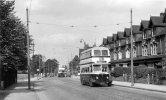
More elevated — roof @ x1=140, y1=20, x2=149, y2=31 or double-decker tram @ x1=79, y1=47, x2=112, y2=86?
roof @ x1=140, y1=20, x2=149, y2=31

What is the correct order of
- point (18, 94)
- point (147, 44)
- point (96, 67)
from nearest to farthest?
point (18, 94) → point (96, 67) → point (147, 44)

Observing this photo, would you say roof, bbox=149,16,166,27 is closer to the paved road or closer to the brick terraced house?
the brick terraced house

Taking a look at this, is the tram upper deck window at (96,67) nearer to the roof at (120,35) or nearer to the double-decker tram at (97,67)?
the double-decker tram at (97,67)

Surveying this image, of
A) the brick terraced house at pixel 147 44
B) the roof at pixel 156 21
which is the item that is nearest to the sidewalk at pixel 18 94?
the brick terraced house at pixel 147 44

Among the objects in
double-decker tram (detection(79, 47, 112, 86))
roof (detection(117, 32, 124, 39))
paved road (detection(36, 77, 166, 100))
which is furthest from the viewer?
roof (detection(117, 32, 124, 39))

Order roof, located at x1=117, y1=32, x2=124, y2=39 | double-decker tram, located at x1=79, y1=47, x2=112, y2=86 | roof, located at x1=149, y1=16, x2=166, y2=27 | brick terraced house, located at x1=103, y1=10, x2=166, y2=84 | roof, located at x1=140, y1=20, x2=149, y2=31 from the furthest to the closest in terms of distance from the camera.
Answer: roof, located at x1=117, y1=32, x2=124, y2=39
roof, located at x1=140, y1=20, x2=149, y2=31
roof, located at x1=149, y1=16, x2=166, y2=27
brick terraced house, located at x1=103, y1=10, x2=166, y2=84
double-decker tram, located at x1=79, y1=47, x2=112, y2=86

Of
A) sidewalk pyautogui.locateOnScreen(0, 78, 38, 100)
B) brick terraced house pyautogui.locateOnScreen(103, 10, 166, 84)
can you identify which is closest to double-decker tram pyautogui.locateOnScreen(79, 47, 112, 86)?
sidewalk pyautogui.locateOnScreen(0, 78, 38, 100)

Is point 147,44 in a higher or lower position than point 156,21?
lower

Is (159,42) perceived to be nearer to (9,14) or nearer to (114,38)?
(114,38)

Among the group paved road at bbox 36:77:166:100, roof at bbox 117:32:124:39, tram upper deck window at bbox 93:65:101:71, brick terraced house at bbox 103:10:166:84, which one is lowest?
paved road at bbox 36:77:166:100

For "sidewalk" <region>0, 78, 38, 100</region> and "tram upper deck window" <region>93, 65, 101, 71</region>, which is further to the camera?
"tram upper deck window" <region>93, 65, 101, 71</region>

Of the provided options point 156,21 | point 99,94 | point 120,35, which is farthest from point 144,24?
point 99,94

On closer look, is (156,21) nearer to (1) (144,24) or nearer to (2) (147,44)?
(1) (144,24)

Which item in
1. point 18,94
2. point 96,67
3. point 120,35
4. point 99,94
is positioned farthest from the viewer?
point 120,35
